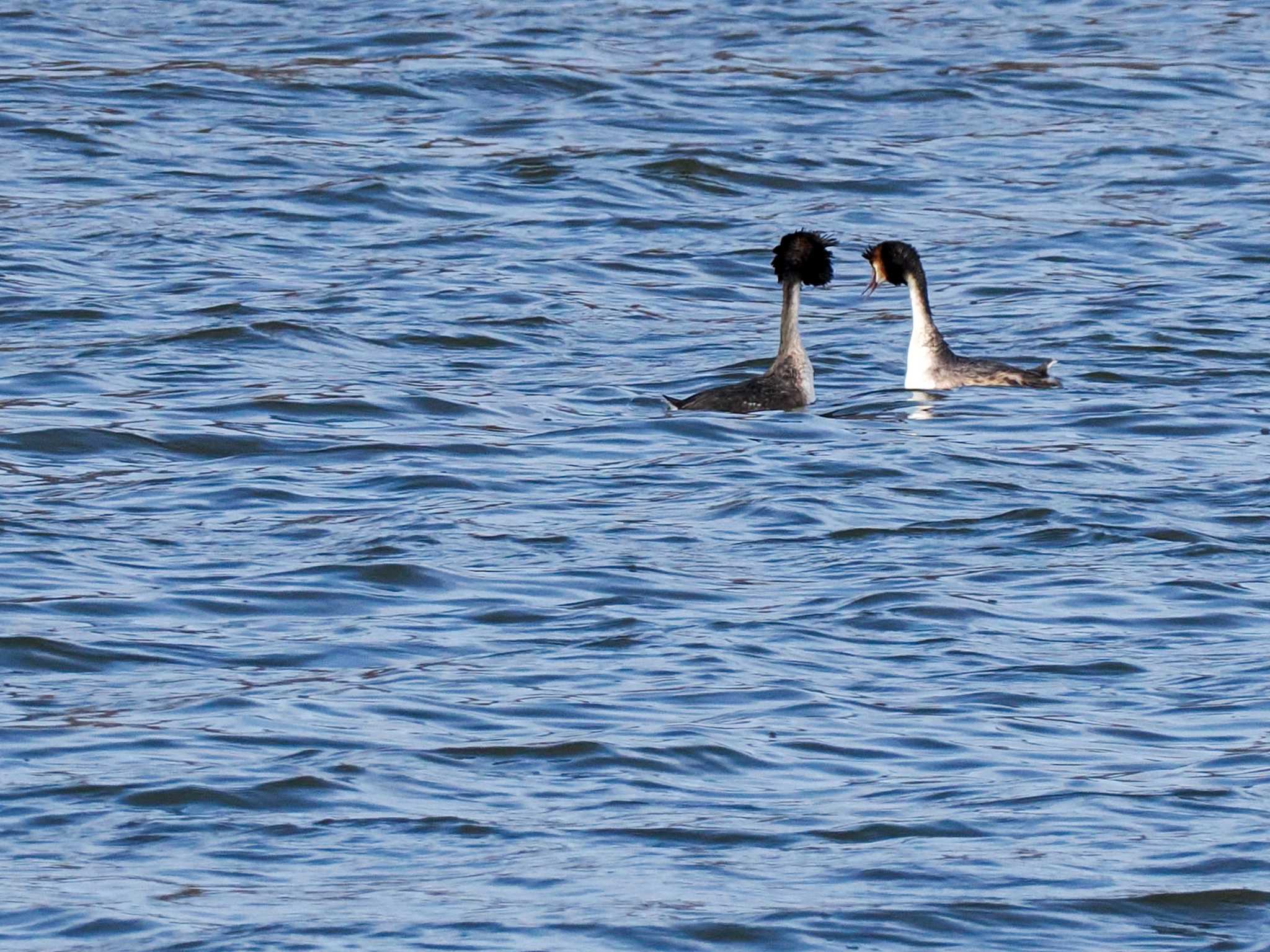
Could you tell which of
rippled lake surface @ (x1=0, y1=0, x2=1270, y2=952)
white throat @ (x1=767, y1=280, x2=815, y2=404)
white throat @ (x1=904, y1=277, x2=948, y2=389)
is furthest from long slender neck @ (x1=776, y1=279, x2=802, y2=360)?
white throat @ (x1=904, y1=277, x2=948, y2=389)

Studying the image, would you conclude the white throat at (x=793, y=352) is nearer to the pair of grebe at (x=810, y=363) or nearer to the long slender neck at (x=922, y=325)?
the pair of grebe at (x=810, y=363)

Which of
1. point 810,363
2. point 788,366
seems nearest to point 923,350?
point 810,363

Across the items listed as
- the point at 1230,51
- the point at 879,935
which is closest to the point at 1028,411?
the point at 879,935

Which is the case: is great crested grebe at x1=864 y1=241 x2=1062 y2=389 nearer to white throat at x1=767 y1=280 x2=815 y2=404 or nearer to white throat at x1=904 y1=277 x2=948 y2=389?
white throat at x1=904 y1=277 x2=948 y2=389

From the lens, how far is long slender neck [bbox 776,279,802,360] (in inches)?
575

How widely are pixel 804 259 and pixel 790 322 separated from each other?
0.45 meters

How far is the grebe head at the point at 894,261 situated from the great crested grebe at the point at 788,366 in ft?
1.62

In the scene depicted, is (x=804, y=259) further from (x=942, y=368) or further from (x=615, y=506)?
(x=615, y=506)

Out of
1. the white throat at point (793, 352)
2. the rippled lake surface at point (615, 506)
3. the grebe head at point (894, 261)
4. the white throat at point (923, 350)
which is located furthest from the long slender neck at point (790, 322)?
the grebe head at point (894, 261)

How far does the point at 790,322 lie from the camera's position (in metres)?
14.7

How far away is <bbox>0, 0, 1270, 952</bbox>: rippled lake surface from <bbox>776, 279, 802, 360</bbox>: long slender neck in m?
0.51

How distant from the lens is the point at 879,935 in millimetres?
6977

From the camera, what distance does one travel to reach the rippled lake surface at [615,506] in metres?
7.43

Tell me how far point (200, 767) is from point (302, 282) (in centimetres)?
937
